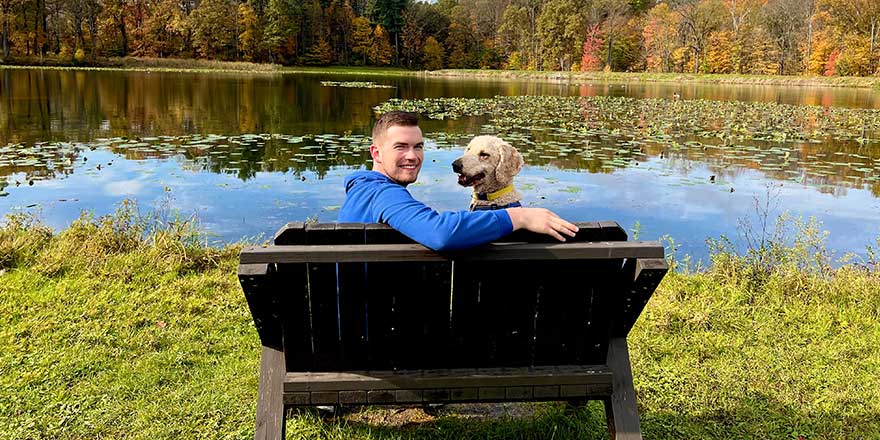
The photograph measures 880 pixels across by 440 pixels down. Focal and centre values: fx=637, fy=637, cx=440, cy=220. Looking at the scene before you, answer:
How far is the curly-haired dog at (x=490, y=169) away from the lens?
343 centimetres

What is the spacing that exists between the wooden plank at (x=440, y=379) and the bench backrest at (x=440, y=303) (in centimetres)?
3

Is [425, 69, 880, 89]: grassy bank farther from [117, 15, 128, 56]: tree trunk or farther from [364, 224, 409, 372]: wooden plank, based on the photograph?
[364, 224, 409, 372]: wooden plank

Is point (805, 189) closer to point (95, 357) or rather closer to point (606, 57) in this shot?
point (95, 357)

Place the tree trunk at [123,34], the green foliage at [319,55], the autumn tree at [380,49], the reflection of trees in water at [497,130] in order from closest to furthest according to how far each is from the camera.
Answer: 1. the reflection of trees in water at [497,130]
2. the tree trunk at [123,34]
3. the green foliage at [319,55]
4. the autumn tree at [380,49]

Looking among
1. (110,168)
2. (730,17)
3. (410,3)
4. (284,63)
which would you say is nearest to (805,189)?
(110,168)

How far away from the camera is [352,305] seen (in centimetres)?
211

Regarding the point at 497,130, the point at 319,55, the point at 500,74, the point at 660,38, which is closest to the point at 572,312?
the point at 497,130

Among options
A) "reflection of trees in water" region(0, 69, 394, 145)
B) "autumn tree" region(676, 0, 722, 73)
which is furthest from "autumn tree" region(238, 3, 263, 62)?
"autumn tree" region(676, 0, 722, 73)

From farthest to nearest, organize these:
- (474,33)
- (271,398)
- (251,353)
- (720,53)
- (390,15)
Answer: (474,33), (390,15), (720,53), (251,353), (271,398)

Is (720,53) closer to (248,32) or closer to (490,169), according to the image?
(248,32)

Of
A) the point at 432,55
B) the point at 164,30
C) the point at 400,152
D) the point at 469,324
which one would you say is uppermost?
the point at 164,30

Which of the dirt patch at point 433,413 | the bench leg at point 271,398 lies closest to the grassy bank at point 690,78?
the dirt patch at point 433,413

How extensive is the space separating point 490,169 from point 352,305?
1.55m

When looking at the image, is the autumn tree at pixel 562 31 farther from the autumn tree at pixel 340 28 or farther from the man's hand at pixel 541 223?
the man's hand at pixel 541 223
